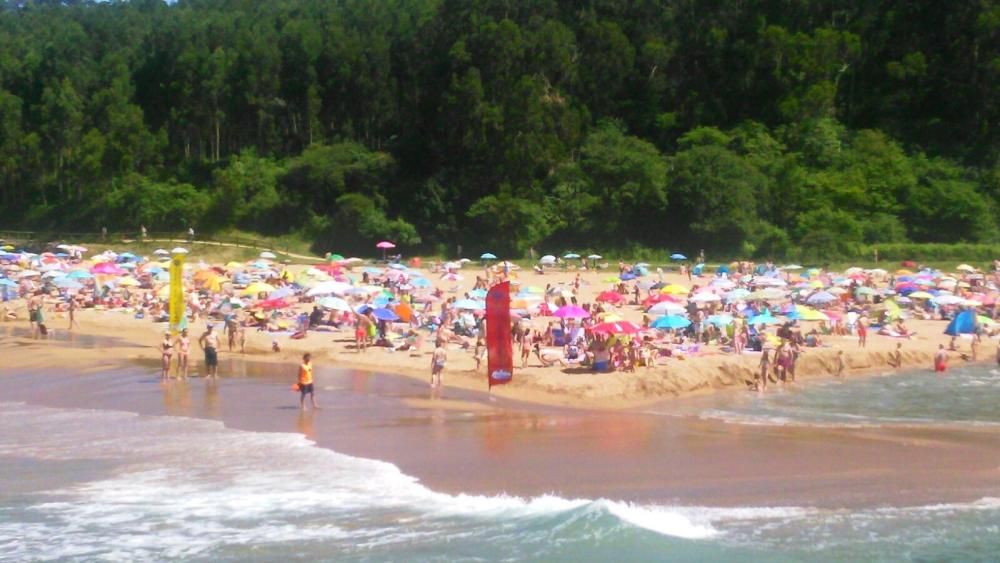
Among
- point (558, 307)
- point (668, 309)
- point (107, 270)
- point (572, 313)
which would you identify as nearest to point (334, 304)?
point (558, 307)

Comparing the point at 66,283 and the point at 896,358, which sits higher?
the point at 66,283

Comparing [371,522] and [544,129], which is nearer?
[371,522]

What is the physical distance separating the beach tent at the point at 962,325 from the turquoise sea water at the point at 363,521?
51.6 feet

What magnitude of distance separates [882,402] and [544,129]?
36338mm

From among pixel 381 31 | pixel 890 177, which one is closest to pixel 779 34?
pixel 890 177

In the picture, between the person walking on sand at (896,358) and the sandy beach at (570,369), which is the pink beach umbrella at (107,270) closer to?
the sandy beach at (570,369)

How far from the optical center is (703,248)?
53531mm

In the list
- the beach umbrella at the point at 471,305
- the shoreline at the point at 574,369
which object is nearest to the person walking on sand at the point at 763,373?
the shoreline at the point at 574,369

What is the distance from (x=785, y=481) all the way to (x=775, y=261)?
121 feet

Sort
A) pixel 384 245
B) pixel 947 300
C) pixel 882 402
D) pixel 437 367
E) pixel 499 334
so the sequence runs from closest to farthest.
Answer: pixel 499 334, pixel 882 402, pixel 437 367, pixel 947 300, pixel 384 245

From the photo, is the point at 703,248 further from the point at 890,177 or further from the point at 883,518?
the point at 883,518

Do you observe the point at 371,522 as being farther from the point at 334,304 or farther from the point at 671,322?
the point at 334,304

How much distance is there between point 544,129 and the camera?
5700cm

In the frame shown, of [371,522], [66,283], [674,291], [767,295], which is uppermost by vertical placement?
[66,283]
